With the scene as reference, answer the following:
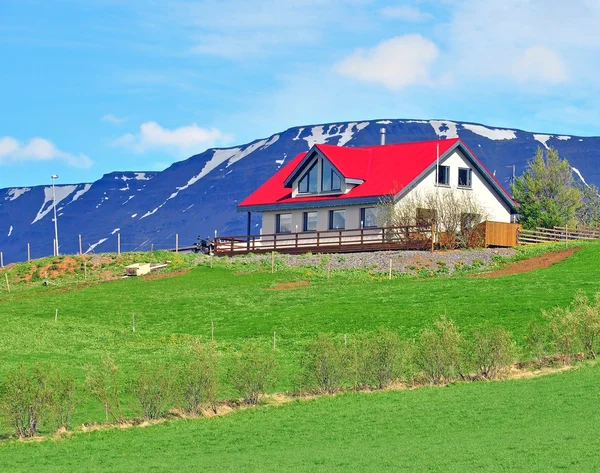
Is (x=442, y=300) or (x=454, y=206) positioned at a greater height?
(x=454, y=206)

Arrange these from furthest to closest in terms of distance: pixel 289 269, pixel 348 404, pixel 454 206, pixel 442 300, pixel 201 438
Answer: pixel 454 206, pixel 289 269, pixel 442 300, pixel 348 404, pixel 201 438

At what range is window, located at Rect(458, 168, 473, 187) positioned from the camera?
65.4 meters

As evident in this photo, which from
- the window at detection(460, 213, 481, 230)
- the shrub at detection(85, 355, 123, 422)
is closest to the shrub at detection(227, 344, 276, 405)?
the shrub at detection(85, 355, 123, 422)

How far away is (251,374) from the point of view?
2714cm

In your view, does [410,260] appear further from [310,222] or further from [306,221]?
[306,221]

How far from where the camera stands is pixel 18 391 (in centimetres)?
2414

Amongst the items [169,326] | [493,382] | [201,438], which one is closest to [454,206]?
[169,326]

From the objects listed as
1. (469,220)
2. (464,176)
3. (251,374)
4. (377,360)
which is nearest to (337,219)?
(469,220)

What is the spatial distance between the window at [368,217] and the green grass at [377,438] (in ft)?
113

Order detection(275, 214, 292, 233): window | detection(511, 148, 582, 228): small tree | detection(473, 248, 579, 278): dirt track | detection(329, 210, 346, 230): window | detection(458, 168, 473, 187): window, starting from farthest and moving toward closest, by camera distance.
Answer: detection(511, 148, 582, 228): small tree
detection(275, 214, 292, 233): window
detection(458, 168, 473, 187): window
detection(329, 210, 346, 230): window
detection(473, 248, 579, 278): dirt track

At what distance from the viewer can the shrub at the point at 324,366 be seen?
27719 mm

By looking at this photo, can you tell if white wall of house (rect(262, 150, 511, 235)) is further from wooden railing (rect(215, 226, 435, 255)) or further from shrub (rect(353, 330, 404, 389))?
shrub (rect(353, 330, 404, 389))

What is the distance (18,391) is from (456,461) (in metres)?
10.5

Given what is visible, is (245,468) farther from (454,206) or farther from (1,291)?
(454,206)
